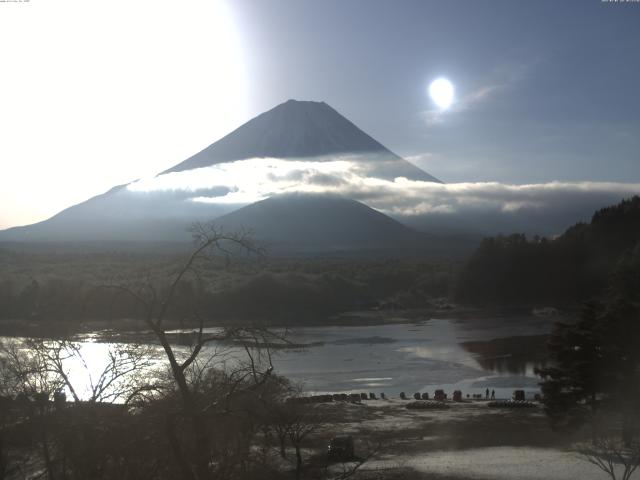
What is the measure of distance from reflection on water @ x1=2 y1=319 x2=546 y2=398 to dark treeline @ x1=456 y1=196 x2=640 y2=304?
56.7 ft

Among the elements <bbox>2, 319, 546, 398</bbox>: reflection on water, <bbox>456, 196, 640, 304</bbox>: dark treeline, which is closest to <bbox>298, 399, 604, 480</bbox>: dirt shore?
<bbox>2, 319, 546, 398</bbox>: reflection on water

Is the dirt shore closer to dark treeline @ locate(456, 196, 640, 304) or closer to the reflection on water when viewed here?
the reflection on water

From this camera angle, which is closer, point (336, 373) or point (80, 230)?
point (336, 373)

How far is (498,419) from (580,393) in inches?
191

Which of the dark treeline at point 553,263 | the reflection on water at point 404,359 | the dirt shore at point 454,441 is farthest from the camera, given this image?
the dark treeline at point 553,263

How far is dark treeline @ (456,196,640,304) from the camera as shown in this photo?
63.1m

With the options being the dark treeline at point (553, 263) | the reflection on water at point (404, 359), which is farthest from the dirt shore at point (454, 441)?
the dark treeline at point (553, 263)

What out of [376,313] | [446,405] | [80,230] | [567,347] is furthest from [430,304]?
[80,230]

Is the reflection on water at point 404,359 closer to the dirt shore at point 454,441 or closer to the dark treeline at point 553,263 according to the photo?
the dirt shore at point 454,441

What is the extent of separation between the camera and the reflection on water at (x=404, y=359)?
92.6ft

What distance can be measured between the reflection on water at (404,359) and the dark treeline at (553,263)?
56.7 ft

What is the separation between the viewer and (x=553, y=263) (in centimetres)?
6706

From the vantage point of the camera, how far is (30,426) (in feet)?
30.8

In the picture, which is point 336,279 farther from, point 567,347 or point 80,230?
point 80,230
